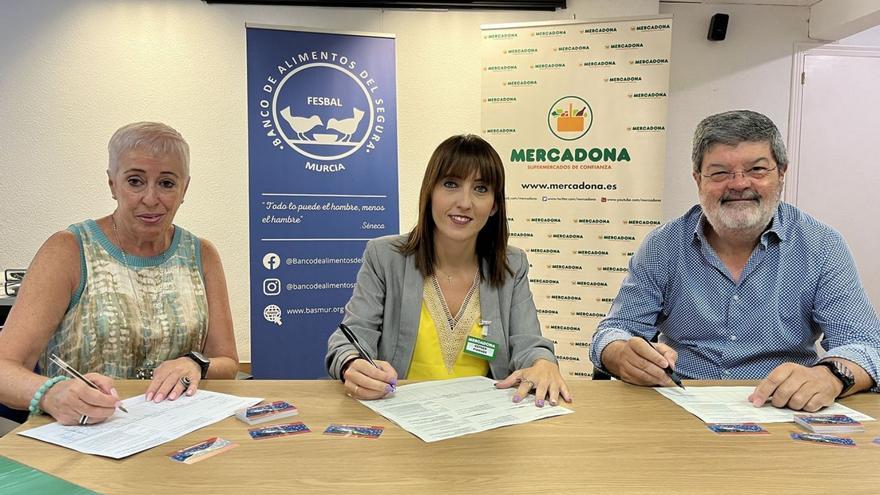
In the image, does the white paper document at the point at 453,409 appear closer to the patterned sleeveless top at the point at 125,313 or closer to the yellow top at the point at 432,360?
the yellow top at the point at 432,360

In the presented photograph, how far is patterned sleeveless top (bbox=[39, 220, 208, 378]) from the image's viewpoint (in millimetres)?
1831

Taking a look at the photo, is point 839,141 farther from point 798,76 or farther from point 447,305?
point 447,305

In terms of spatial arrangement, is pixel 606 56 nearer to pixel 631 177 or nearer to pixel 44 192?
pixel 631 177

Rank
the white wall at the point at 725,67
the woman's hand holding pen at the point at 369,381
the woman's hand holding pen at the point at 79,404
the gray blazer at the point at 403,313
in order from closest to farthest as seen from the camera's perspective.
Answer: the woman's hand holding pen at the point at 79,404 < the woman's hand holding pen at the point at 369,381 < the gray blazer at the point at 403,313 < the white wall at the point at 725,67

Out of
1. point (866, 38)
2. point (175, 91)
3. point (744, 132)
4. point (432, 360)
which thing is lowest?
point (432, 360)

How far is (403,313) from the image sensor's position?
206 centimetres

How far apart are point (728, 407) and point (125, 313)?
5.66 feet

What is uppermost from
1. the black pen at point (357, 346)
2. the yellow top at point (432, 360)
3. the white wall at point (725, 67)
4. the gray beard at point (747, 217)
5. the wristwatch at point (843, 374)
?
the white wall at point (725, 67)

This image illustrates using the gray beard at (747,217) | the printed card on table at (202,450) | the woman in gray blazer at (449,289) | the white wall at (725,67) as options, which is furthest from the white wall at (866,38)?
the printed card on table at (202,450)

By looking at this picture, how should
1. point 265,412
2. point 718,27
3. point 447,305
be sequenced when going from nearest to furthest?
point 265,412
point 447,305
point 718,27

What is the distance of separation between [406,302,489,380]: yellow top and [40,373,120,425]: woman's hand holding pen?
952mm

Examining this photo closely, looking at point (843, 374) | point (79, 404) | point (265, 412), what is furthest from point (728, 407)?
point (79, 404)

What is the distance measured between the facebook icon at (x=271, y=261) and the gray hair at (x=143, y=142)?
2073mm

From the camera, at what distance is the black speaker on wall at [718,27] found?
5.05m
